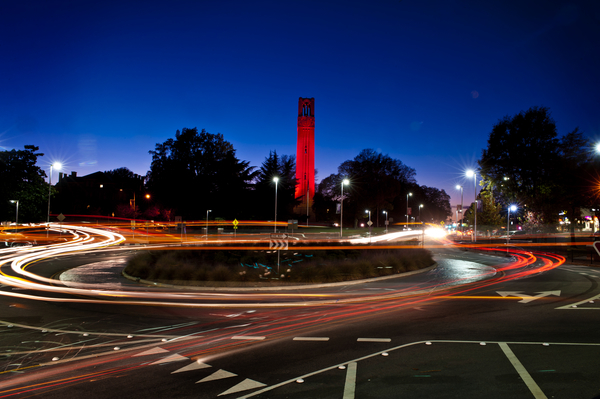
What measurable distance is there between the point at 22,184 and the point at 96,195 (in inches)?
2091

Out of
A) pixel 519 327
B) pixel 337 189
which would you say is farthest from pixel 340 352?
pixel 337 189

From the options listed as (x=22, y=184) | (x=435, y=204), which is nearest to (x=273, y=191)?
(x=22, y=184)

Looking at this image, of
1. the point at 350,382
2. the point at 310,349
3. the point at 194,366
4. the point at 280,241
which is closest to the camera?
the point at 350,382

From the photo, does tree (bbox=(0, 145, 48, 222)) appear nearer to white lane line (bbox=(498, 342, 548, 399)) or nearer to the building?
white lane line (bbox=(498, 342, 548, 399))

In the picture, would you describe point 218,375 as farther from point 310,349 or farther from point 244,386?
point 310,349

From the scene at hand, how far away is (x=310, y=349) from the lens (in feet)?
23.6

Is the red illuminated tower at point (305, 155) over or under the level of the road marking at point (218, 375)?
over

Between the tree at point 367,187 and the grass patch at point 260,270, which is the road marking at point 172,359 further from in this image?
the tree at point 367,187

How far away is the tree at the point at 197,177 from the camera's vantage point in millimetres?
66125

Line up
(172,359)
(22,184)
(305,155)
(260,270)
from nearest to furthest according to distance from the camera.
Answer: (172,359) → (260,270) → (22,184) → (305,155)

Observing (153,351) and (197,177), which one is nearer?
(153,351)

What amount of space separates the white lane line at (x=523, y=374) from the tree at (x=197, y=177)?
63.2 metres

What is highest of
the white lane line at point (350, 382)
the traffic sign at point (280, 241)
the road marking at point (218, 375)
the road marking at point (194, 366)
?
the traffic sign at point (280, 241)

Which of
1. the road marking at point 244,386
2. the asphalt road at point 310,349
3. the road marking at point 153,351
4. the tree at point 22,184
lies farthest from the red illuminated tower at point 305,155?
the road marking at point 244,386
